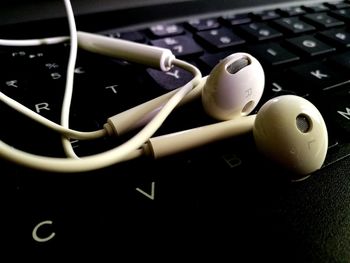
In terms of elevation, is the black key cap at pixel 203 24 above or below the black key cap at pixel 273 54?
above

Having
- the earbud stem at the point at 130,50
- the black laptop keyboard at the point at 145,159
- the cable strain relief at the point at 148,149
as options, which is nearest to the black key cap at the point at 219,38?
the black laptop keyboard at the point at 145,159

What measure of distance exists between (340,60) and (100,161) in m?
0.33

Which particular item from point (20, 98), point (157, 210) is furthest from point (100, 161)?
point (20, 98)

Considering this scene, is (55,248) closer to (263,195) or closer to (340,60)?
(263,195)

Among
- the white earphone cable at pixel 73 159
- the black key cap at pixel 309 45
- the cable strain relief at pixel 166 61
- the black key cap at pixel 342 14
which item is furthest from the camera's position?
the black key cap at pixel 342 14

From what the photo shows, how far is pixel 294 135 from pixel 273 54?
199 mm

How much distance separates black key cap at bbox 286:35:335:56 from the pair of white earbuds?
0.57 ft

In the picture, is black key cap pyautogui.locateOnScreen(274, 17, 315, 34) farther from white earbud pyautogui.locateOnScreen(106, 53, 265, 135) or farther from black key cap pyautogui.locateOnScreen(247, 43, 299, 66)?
white earbud pyautogui.locateOnScreen(106, 53, 265, 135)

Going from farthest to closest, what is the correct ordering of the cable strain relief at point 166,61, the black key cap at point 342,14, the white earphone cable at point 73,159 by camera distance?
1. the black key cap at point 342,14
2. the cable strain relief at point 166,61
3. the white earphone cable at point 73,159

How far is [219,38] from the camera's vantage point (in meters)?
0.43

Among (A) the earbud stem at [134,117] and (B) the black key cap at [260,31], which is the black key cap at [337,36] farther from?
(A) the earbud stem at [134,117]

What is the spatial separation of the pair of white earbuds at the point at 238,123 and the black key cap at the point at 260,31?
0.18 metres

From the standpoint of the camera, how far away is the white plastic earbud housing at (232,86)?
10.8 inches

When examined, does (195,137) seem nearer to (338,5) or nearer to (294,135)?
(294,135)
